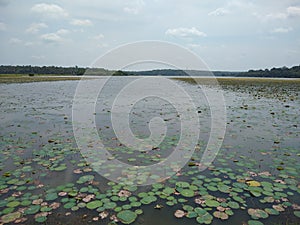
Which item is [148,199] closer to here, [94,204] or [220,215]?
[94,204]

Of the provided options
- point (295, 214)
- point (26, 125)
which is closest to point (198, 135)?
point (295, 214)

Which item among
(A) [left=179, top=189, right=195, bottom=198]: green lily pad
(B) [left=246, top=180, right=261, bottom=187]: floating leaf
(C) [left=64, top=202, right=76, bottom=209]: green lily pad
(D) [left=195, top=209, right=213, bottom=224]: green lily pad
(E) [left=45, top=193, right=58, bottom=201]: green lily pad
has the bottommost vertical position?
(D) [left=195, top=209, right=213, bottom=224]: green lily pad

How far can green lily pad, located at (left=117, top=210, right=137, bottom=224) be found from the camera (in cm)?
324

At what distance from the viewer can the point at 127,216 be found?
3342 millimetres

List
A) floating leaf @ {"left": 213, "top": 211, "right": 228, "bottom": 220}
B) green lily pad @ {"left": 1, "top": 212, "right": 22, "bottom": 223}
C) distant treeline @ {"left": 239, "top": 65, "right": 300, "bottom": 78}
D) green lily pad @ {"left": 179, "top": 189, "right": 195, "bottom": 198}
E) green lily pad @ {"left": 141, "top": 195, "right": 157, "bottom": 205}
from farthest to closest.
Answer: distant treeline @ {"left": 239, "top": 65, "right": 300, "bottom": 78} < green lily pad @ {"left": 179, "top": 189, "right": 195, "bottom": 198} < green lily pad @ {"left": 141, "top": 195, "right": 157, "bottom": 205} < floating leaf @ {"left": 213, "top": 211, "right": 228, "bottom": 220} < green lily pad @ {"left": 1, "top": 212, "right": 22, "bottom": 223}

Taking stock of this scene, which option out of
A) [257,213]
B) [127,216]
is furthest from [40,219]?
[257,213]

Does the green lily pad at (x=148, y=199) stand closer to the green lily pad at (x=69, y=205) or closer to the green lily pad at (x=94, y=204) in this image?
the green lily pad at (x=94, y=204)

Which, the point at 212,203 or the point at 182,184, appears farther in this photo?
the point at 182,184

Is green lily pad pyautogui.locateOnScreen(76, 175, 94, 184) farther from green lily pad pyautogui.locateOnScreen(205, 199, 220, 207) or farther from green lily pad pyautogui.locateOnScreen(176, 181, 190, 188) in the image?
green lily pad pyautogui.locateOnScreen(205, 199, 220, 207)

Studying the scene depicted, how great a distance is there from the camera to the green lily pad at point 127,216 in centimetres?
324

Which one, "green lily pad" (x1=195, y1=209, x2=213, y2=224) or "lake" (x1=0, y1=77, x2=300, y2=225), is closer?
"green lily pad" (x1=195, y1=209, x2=213, y2=224)

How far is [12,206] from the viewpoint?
356cm

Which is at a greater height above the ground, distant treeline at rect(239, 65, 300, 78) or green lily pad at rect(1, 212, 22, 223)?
distant treeline at rect(239, 65, 300, 78)

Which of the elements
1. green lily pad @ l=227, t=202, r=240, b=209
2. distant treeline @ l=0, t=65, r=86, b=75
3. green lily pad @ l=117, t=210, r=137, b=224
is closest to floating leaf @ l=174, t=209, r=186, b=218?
green lily pad @ l=117, t=210, r=137, b=224
